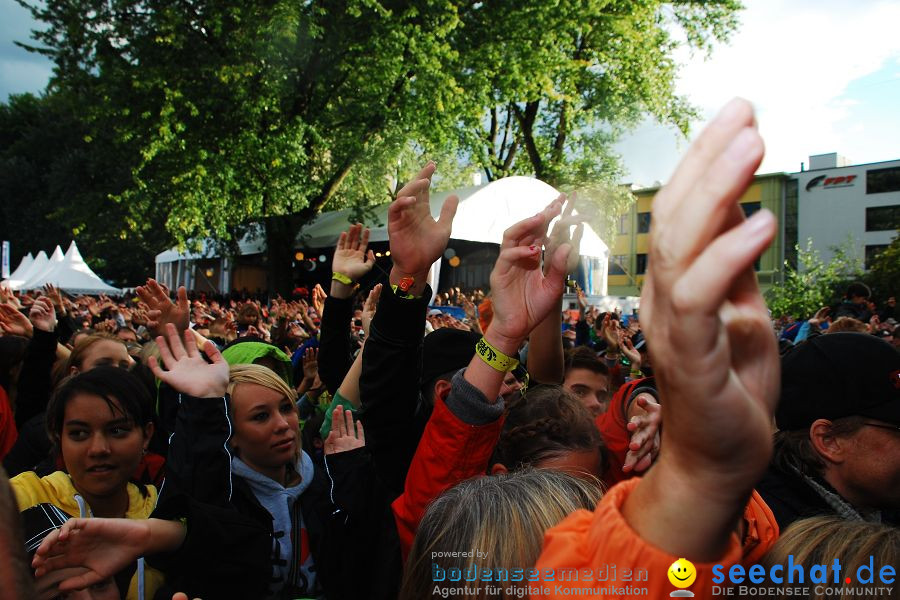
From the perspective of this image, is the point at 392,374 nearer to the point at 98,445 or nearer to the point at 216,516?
the point at 216,516

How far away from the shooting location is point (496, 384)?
161 cm

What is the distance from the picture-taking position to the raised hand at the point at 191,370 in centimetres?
204

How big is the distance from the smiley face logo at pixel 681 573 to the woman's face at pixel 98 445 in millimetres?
2036

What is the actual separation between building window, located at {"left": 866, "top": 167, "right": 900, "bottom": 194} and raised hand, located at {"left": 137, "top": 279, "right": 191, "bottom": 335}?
53.4m

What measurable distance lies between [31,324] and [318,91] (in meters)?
13.1

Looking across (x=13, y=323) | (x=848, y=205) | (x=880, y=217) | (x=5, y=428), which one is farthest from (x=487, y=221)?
(x=880, y=217)

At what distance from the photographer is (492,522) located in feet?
4.38

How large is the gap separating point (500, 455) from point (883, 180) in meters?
54.0

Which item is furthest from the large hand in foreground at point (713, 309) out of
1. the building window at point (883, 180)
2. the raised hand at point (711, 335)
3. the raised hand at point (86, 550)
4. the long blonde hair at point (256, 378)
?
the building window at point (883, 180)

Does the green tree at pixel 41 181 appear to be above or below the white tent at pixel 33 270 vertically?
above

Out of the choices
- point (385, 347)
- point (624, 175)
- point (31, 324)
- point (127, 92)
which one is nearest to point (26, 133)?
point (127, 92)

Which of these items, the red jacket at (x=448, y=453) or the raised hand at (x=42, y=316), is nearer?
the red jacket at (x=448, y=453)

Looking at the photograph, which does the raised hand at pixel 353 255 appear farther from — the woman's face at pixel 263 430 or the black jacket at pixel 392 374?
the black jacket at pixel 392 374

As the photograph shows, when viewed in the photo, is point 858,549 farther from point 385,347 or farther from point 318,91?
point 318,91
